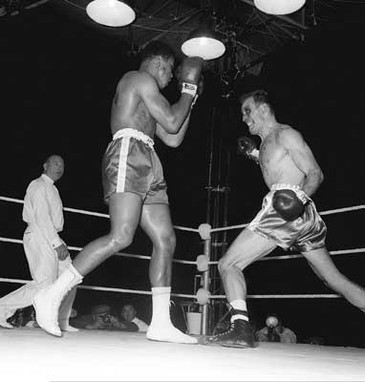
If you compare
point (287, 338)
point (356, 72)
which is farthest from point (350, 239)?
point (356, 72)

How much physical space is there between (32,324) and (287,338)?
123 inches

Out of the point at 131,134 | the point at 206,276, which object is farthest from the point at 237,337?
the point at 206,276

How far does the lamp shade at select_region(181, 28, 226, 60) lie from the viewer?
14.1ft

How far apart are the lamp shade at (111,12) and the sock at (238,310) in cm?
267

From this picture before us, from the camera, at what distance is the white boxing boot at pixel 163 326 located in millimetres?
2062

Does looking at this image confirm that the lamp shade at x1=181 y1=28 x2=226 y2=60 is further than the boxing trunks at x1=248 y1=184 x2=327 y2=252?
Yes

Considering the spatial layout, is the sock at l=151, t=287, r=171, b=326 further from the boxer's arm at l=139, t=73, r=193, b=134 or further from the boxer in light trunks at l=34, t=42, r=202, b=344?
the boxer's arm at l=139, t=73, r=193, b=134

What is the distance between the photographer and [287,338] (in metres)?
5.44

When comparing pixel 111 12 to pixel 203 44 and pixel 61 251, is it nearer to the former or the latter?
pixel 203 44

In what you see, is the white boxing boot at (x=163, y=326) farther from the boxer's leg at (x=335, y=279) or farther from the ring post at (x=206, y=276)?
the ring post at (x=206, y=276)

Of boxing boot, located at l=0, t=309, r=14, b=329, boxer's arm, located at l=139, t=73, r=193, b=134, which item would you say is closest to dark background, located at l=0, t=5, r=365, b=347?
boxing boot, located at l=0, t=309, r=14, b=329

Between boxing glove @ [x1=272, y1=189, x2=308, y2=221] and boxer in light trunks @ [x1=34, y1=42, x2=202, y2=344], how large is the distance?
47 centimetres

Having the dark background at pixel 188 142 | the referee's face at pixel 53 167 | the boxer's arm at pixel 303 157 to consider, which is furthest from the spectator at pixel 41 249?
the dark background at pixel 188 142

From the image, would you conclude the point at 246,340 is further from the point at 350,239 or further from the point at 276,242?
the point at 350,239
